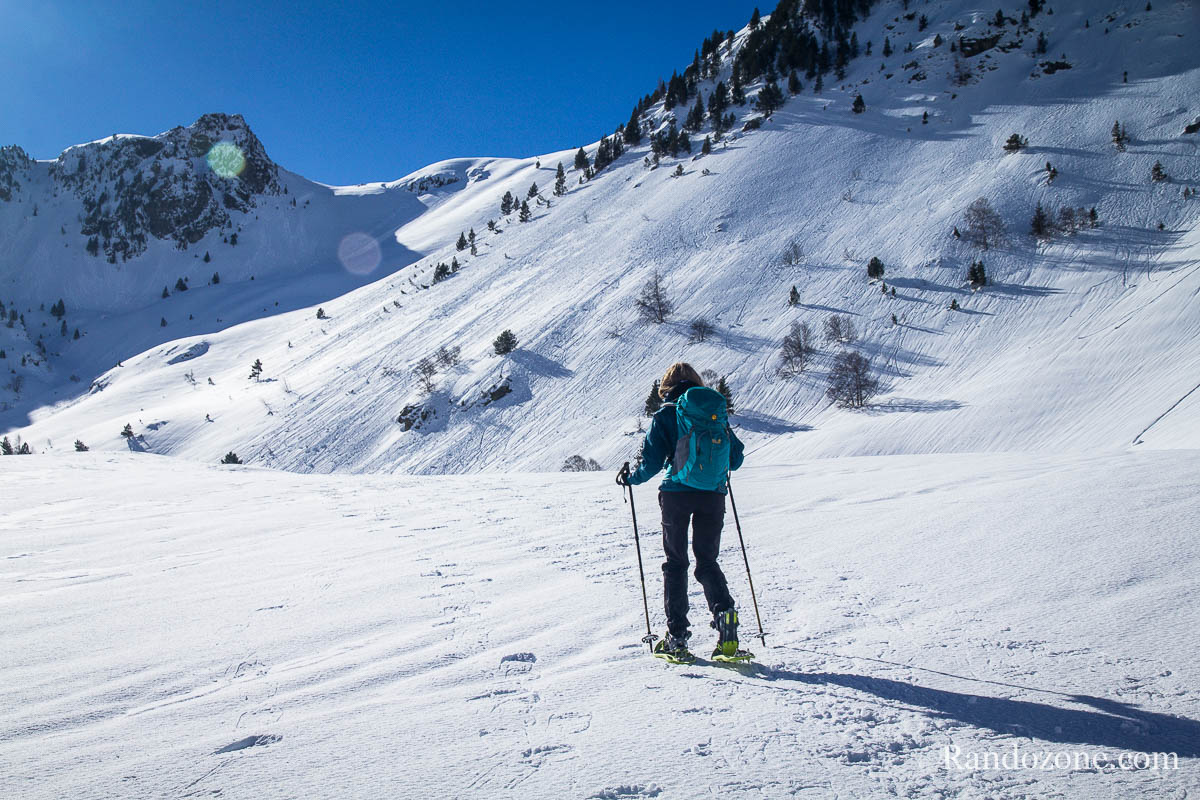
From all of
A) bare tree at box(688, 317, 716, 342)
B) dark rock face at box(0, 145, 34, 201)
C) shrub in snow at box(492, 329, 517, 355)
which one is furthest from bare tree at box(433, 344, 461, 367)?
dark rock face at box(0, 145, 34, 201)

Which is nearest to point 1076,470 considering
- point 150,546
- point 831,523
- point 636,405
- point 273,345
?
point 831,523

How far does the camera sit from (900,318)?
31453 mm

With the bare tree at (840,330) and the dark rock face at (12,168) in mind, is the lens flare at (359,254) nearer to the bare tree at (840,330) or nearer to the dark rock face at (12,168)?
the dark rock face at (12,168)

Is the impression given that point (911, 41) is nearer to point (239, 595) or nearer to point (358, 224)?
point (239, 595)

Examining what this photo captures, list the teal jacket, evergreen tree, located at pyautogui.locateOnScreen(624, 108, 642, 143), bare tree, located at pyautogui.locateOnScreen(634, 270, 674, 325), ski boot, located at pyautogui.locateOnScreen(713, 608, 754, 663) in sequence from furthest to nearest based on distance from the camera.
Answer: evergreen tree, located at pyautogui.locateOnScreen(624, 108, 642, 143), bare tree, located at pyautogui.locateOnScreen(634, 270, 674, 325), the teal jacket, ski boot, located at pyautogui.locateOnScreen(713, 608, 754, 663)

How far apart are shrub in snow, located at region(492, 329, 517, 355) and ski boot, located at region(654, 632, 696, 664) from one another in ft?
113

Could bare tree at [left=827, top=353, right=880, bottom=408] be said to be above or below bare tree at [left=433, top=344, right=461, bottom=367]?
below

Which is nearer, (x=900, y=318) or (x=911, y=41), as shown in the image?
(x=900, y=318)

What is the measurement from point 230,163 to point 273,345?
9516 cm

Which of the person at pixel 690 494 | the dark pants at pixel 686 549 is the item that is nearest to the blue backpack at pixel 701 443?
the person at pixel 690 494

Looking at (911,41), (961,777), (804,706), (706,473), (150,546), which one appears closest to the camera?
(961,777)

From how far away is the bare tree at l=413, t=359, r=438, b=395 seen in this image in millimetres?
35844

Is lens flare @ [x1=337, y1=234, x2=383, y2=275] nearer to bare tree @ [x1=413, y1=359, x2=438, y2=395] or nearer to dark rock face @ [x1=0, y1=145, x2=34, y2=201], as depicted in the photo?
bare tree @ [x1=413, y1=359, x2=438, y2=395]

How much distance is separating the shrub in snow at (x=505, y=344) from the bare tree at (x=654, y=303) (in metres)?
8.95
